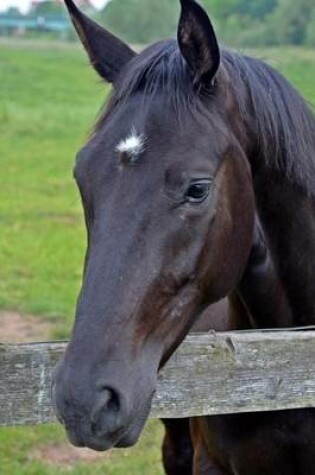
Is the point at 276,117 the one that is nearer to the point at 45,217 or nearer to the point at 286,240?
the point at 286,240

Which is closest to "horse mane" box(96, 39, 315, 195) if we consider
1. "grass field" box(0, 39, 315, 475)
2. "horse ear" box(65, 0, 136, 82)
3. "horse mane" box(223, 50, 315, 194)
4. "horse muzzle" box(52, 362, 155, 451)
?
"horse mane" box(223, 50, 315, 194)

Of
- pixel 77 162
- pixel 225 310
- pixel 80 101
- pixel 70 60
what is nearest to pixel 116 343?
pixel 77 162

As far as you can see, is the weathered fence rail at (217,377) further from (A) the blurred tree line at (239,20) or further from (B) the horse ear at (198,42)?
(A) the blurred tree line at (239,20)

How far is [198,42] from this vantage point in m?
2.46

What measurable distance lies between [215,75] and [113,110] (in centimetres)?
28

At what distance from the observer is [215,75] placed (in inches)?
99.1

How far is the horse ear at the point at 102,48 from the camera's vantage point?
8.97 ft

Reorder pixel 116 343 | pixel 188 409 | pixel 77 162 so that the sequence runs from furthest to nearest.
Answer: pixel 188 409 → pixel 77 162 → pixel 116 343

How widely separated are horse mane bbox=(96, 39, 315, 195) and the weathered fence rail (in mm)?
483

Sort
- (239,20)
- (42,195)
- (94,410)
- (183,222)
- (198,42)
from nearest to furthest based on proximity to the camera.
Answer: (94,410) < (183,222) < (198,42) < (42,195) < (239,20)

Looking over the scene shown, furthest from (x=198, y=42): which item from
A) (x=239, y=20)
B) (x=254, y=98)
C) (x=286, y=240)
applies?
(x=239, y=20)

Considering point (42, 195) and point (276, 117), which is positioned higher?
point (276, 117)

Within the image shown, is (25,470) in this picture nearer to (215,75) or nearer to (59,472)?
(59,472)

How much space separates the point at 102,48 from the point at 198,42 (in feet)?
1.28
